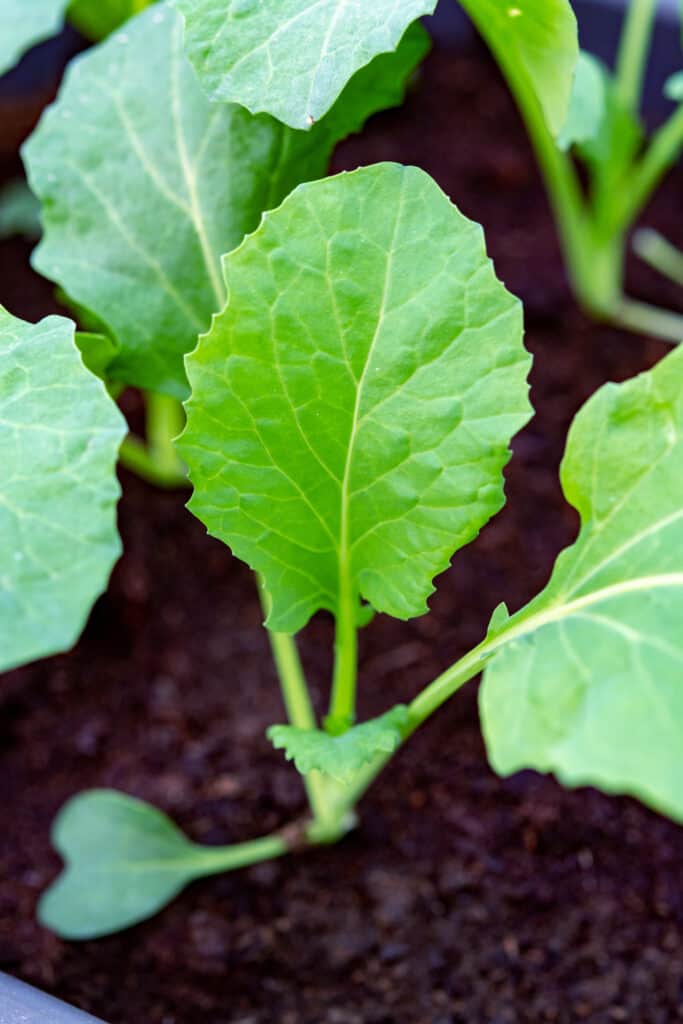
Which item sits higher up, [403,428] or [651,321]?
[403,428]

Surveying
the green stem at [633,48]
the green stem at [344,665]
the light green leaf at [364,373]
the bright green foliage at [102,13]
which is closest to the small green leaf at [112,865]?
the green stem at [344,665]

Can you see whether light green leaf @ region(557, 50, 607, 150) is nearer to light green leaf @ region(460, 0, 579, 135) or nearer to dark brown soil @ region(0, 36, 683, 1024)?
light green leaf @ region(460, 0, 579, 135)

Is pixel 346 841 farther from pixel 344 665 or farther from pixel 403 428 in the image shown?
pixel 403 428

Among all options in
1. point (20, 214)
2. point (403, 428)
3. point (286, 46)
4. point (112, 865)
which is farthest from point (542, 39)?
point (20, 214)

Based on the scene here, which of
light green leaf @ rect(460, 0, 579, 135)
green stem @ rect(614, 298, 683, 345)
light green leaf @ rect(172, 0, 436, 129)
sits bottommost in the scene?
green stem @ rect(614, 298, 683, 345)

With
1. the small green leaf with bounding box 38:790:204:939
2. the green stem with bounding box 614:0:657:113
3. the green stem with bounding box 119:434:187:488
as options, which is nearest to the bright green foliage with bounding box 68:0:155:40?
the green stem with bounding box 119:434:187:488

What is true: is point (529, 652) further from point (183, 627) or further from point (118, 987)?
point (183, 627)

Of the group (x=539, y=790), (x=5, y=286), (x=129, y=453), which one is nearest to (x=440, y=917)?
(x=539, y=790)
